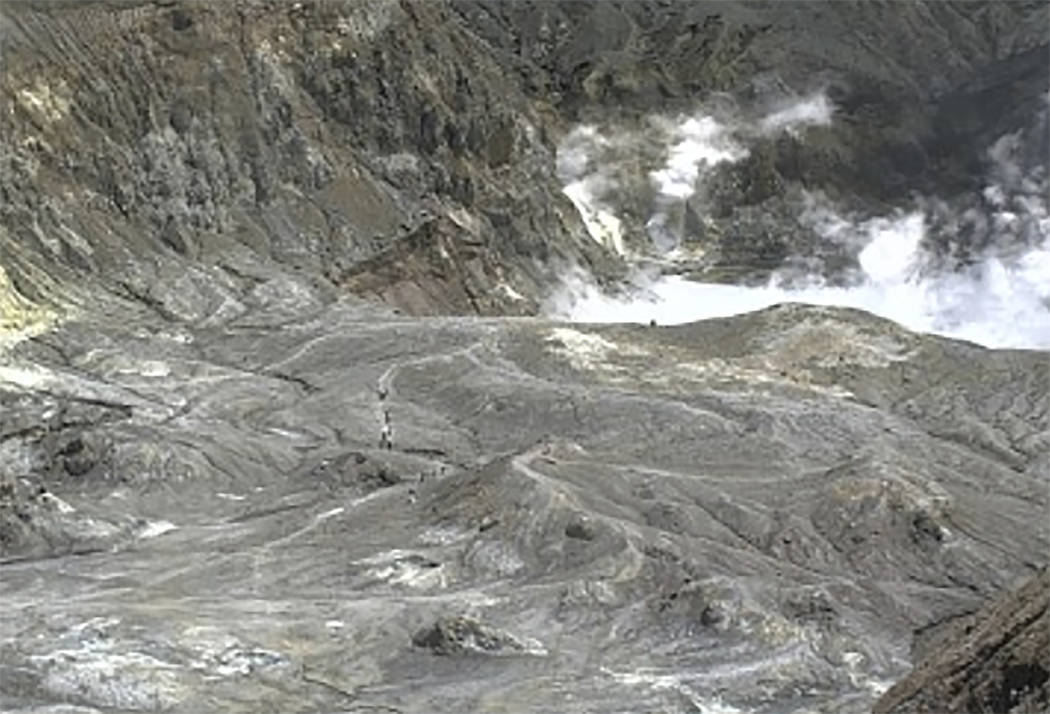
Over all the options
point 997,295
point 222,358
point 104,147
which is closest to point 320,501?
point 222,358

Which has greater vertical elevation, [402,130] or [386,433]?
[402,130]

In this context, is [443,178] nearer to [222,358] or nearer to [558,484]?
[222,358]

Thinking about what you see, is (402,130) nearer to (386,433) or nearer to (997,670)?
(386,433)

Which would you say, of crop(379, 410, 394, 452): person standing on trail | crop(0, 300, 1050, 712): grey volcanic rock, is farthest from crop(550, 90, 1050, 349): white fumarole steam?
crop(379, 410, 394, 452): person standing on trail

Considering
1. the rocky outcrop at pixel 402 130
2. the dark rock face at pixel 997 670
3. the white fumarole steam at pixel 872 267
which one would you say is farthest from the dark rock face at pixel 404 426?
the white fumarole steam at pixel 872 267

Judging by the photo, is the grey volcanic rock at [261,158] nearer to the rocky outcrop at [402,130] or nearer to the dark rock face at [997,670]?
the rocky outcrop at [402,130]

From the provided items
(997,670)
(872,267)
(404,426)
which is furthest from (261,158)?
(997,670)
